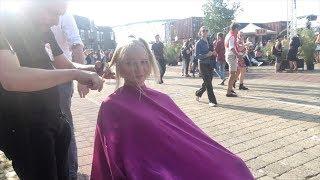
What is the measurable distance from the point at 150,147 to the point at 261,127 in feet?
12.7

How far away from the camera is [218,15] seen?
39.9 m

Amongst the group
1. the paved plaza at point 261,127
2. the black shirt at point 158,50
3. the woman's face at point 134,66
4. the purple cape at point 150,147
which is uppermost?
the black shirt at point 158,50

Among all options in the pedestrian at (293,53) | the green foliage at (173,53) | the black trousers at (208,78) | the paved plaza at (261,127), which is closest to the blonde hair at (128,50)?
the paved plaza at (261,127)

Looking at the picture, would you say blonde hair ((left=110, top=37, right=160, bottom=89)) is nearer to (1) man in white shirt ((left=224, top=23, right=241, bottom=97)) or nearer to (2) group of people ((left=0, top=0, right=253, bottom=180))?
(2) group of people ((left=0, top=0, right=253, bottom=180))

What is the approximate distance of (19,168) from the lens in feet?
6.68

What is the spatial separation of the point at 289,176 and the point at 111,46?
2308cm

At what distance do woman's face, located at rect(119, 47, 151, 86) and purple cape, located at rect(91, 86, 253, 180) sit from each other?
86 millimetres

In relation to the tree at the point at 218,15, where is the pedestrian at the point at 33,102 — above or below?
below

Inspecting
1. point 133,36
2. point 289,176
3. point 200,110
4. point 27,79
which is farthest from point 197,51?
point 27,79

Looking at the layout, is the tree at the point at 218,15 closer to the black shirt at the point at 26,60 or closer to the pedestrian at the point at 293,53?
the pedestrian at the point at 293,53

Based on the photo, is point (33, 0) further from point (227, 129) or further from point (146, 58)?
point (227, 129)

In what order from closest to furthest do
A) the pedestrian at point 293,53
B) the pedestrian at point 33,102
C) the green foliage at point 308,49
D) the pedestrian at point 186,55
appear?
1. the pedestrian at point 33,102
2. the pedestrian at point 293,53
3. the green foliage at point 308,49
4. the pedestrian at point 186,55

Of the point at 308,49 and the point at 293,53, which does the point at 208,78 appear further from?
the point at 308,49

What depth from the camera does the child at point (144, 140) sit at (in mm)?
2223
